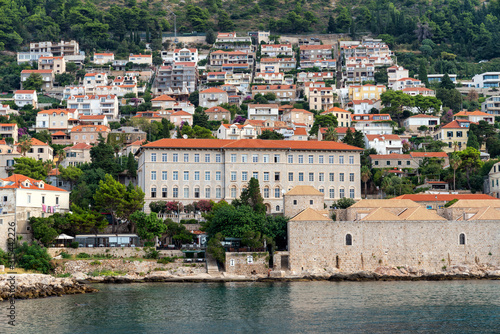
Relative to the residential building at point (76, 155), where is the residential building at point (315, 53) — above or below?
above

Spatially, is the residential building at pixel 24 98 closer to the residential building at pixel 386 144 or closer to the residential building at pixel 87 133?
the residential building at pixel 87 133

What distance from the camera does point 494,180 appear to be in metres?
67.4

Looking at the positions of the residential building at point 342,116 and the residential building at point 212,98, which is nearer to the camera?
the residential building at point 342,116

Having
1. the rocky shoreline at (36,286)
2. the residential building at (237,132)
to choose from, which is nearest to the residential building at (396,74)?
the residential building at (237,132)

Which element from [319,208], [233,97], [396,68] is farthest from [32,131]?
[396,68]

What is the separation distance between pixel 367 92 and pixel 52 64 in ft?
176

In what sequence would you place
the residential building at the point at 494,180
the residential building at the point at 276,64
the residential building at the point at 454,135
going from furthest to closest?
the residential building at the point at 276,64
the residential building at the point at 454,135
the residential building at the point at 494,180

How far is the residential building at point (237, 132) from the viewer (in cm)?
8362

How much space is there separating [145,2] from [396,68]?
73299 mm

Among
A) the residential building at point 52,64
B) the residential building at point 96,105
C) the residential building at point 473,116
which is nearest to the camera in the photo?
the residential building at point 473,116

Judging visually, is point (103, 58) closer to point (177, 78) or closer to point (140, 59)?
point (140, 59)

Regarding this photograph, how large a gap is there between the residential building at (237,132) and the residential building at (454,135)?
23132 mm

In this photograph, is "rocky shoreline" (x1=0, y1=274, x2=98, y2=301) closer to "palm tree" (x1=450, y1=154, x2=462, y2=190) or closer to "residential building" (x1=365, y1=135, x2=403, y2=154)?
"palm tree" (x1=450, y1=154, x2=462, y2=190)

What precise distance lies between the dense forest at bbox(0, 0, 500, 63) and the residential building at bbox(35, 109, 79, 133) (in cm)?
4292
